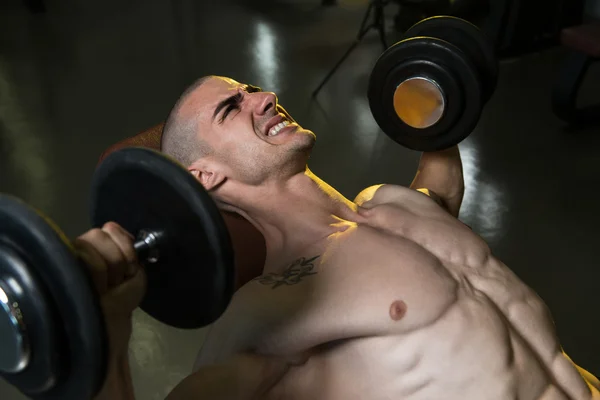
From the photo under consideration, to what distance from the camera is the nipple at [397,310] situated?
0.99 metres

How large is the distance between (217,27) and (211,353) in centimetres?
397

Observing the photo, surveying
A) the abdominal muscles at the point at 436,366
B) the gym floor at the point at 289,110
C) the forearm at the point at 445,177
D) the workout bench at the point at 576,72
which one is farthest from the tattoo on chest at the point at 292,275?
the workout bench at the point at 576,72

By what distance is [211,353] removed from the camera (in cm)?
104

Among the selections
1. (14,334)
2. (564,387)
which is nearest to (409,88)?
(564,387)

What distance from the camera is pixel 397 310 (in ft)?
3.26

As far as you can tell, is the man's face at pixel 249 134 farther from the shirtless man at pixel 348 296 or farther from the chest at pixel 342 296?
the chest at pixel 342 296

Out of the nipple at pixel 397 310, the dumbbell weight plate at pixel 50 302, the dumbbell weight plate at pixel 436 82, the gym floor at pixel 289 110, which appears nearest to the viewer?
the dumbbell weight plate at pixel 50 302

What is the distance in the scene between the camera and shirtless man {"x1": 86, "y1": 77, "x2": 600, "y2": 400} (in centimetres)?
100

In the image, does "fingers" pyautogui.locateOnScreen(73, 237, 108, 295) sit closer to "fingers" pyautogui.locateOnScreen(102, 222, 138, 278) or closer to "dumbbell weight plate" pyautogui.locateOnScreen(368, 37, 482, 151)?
"fingers" pyautogui.locateOnScreen(102, 222, 138, 278)

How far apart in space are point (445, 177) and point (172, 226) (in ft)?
2.50

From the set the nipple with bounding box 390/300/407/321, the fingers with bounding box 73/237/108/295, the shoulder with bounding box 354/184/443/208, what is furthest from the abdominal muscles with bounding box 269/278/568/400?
the fingers with bounding box 73/237/108/295

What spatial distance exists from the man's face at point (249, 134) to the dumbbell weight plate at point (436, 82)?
237mm

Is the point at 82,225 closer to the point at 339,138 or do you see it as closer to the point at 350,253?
the point at 339,138

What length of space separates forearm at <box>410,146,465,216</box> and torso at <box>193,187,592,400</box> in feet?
0.94
